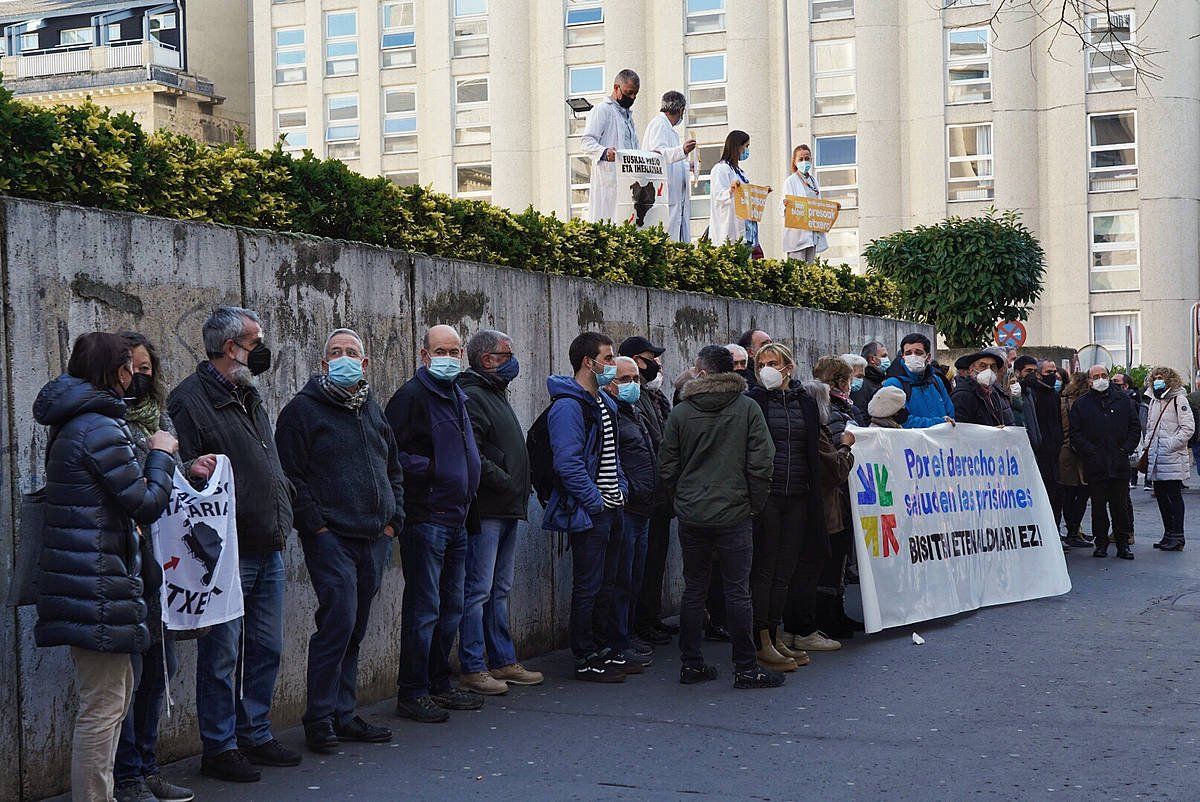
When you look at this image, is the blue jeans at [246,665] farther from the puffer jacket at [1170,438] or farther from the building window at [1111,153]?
the building window at [1111,153]

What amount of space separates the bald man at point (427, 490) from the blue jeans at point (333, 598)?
572mm

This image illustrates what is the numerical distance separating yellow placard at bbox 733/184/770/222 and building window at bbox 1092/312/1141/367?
115ft

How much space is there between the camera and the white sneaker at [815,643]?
10281 mm

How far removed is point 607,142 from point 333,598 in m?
7.86

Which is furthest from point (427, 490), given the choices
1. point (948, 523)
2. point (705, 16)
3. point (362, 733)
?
point (705, 16)

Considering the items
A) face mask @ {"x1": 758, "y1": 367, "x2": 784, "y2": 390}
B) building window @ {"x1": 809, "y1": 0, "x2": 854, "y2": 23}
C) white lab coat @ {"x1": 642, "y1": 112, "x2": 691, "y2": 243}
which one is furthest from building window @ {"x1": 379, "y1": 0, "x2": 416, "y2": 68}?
face mask @ {"x1": 758, "y1": 367, "x2": 784, "y2": 390}

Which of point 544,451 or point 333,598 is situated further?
point 544,451

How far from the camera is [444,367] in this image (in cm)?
811

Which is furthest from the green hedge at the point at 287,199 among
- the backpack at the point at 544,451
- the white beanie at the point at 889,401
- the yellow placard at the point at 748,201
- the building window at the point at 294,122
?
the building window at the point at 294,122

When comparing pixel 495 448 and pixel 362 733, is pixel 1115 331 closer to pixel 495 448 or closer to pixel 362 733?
pixel 495 448

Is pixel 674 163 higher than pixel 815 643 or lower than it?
higher

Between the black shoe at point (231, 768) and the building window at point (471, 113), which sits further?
the building window at point (471, 113)

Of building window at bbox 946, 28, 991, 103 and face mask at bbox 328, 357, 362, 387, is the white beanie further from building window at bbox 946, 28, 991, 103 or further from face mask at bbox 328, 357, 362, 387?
building window at bbox 946, 28, 991, 103

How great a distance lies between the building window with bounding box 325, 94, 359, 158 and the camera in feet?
192
